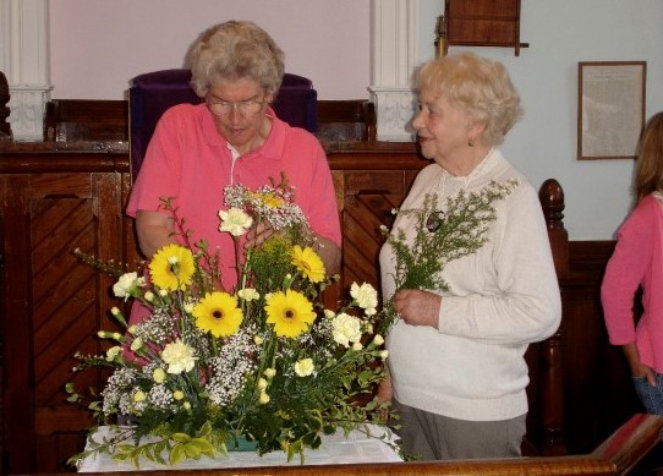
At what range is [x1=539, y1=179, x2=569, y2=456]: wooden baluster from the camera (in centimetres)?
358

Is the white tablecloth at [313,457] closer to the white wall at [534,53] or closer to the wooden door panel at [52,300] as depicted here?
the wooden door panel at [52,300]

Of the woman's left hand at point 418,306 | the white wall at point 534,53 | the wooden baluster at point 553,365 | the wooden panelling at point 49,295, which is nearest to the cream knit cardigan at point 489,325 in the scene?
the woman's left hand at point 418,306

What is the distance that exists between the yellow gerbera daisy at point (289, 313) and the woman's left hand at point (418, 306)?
2.00 feet

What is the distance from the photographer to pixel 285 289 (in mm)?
1730

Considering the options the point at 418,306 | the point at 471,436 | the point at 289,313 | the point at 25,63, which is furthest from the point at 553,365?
the point at 25,63

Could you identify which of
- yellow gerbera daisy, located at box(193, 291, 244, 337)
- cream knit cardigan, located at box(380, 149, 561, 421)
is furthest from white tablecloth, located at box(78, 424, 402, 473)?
cream knit cardigan, located at box(380, 149, 561, 421)

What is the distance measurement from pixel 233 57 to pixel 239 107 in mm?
133

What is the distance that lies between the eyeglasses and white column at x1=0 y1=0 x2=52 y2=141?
2964mm

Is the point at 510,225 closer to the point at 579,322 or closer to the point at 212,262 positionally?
the point at 212,262

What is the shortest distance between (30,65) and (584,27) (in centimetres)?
303

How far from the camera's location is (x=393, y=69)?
5434 mm

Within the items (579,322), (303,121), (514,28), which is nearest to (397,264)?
(303,121)

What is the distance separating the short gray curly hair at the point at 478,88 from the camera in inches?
92.8

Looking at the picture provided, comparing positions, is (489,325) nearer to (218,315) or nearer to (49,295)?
(218,315)
